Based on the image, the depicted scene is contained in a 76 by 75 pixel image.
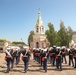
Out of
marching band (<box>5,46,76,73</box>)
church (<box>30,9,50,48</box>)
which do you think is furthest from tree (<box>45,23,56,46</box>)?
marching band (<box>5,46,76,73</box>)

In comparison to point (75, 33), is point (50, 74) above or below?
below

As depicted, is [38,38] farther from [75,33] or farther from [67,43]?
[75,33]

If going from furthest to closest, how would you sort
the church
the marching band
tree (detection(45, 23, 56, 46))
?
1. the church
2. tree (detection(45, 23, 56, 46))
3. the marching band

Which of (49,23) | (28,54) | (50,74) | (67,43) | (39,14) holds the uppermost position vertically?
(39,14)

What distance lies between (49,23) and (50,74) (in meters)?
57.2

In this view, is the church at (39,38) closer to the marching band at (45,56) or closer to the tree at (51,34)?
the tree at (51,34)

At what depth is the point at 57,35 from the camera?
7044 cm

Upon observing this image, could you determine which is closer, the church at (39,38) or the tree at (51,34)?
the tree at (51,34)

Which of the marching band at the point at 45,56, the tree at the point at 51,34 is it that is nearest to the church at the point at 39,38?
the tree at the point at 51,34

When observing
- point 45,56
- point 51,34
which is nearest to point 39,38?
point 51,34

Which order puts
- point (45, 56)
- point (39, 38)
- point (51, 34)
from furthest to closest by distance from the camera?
point (39, 38) → point (51, 34) → point (45, 56)

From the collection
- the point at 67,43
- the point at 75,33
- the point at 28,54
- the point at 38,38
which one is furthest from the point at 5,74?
the point at 75,33

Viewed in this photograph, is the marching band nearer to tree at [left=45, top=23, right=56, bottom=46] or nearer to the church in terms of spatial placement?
tree at [left=45, top=23, right=56, bottom=46]

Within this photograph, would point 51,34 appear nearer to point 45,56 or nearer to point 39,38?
point 39,38
